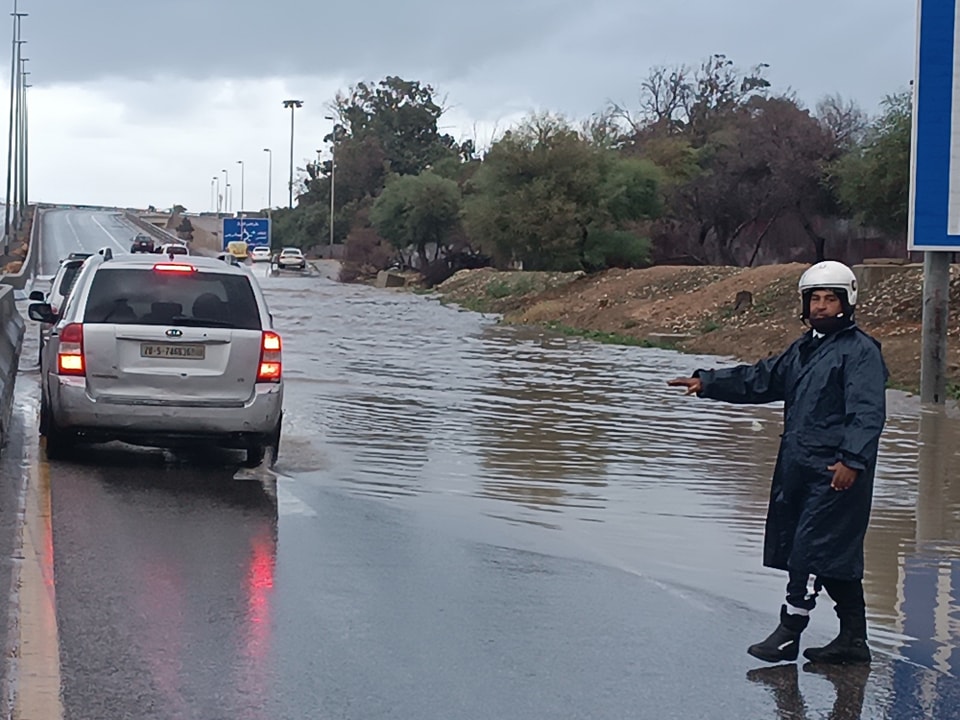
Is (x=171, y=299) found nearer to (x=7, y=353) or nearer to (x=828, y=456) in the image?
(x=7, y=353)

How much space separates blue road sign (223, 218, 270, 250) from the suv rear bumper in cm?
8615

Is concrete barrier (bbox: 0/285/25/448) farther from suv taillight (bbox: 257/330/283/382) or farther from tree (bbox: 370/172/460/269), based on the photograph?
tree (bbox: 370/172/460/269)

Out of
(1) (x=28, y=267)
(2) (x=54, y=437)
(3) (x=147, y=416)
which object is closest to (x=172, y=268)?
(3) (x=147, y=416)

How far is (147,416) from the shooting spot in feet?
38.2

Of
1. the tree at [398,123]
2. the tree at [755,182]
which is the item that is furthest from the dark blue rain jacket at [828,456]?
the tree at [398,123]

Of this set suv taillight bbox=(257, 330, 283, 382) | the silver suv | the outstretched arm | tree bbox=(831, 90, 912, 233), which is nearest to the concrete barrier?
the silver suv

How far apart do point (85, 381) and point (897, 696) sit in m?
7.10

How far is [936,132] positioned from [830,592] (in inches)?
478

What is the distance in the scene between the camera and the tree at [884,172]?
142 feet

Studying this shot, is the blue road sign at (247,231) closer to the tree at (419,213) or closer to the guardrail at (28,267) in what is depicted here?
the tree at (419,213)

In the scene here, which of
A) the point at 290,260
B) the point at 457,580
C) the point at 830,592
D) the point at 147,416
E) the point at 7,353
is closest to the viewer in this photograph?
the point at 830,592

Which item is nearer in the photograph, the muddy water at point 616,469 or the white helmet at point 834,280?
the white helmet at point 834,280

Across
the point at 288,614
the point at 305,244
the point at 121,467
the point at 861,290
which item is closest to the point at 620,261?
the point at 861,290

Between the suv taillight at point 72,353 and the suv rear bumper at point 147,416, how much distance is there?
6 centimetres
